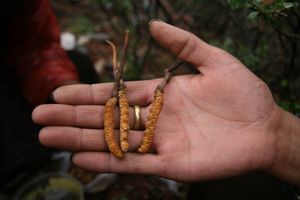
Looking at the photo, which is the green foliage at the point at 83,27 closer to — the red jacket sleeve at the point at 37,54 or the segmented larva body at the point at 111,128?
the red jacket sleeve at the point at 37,54

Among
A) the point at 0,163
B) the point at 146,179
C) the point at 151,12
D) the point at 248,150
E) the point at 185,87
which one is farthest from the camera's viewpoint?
the point at 151,12

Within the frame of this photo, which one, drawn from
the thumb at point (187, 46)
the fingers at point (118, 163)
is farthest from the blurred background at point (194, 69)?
the fingers at point (118, 163)

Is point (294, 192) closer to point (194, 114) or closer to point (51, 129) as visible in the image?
point (194, 114)

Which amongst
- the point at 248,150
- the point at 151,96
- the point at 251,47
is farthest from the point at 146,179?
the point at 251,47

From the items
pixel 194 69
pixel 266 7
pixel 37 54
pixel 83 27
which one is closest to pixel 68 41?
pixel 83 27

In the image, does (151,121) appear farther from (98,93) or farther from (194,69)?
(194,69)

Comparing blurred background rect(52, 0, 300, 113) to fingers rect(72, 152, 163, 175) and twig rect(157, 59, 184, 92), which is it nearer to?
twig rect(157, 59, 184, 92)
